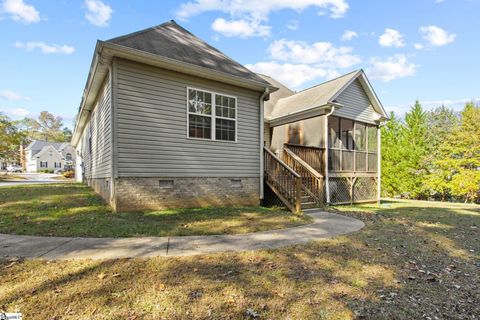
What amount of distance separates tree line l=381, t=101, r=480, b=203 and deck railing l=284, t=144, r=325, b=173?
11868 mm

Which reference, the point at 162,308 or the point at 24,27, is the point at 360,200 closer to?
the point at 162,308

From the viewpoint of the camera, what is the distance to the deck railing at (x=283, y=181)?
828 cm

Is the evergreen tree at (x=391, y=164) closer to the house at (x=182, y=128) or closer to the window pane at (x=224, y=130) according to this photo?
the house at (x=182, y=128)

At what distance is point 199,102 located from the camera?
8281 mm

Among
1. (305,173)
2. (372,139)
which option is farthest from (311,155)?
(372,139)

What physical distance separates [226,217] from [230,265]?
3233 millimetres

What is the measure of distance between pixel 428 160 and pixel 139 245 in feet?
76.1

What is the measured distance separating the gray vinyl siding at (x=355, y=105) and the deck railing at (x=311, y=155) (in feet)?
6.83

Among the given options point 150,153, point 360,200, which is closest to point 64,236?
point 150,153

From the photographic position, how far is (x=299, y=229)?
19.2 ft

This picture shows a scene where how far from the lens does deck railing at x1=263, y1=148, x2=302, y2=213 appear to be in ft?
27.2

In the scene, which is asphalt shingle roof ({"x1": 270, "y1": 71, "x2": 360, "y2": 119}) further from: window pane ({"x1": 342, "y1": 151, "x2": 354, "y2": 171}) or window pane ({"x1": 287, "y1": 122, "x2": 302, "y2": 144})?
window pane ({"x1": 342, "y1": 151, "x2": 354, "y2": 171})

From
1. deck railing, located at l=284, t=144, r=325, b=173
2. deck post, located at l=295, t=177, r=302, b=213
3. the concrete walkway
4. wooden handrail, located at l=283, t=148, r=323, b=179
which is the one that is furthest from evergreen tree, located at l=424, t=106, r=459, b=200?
the concrete walkway

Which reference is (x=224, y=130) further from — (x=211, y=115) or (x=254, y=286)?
(x=254, y=286)
